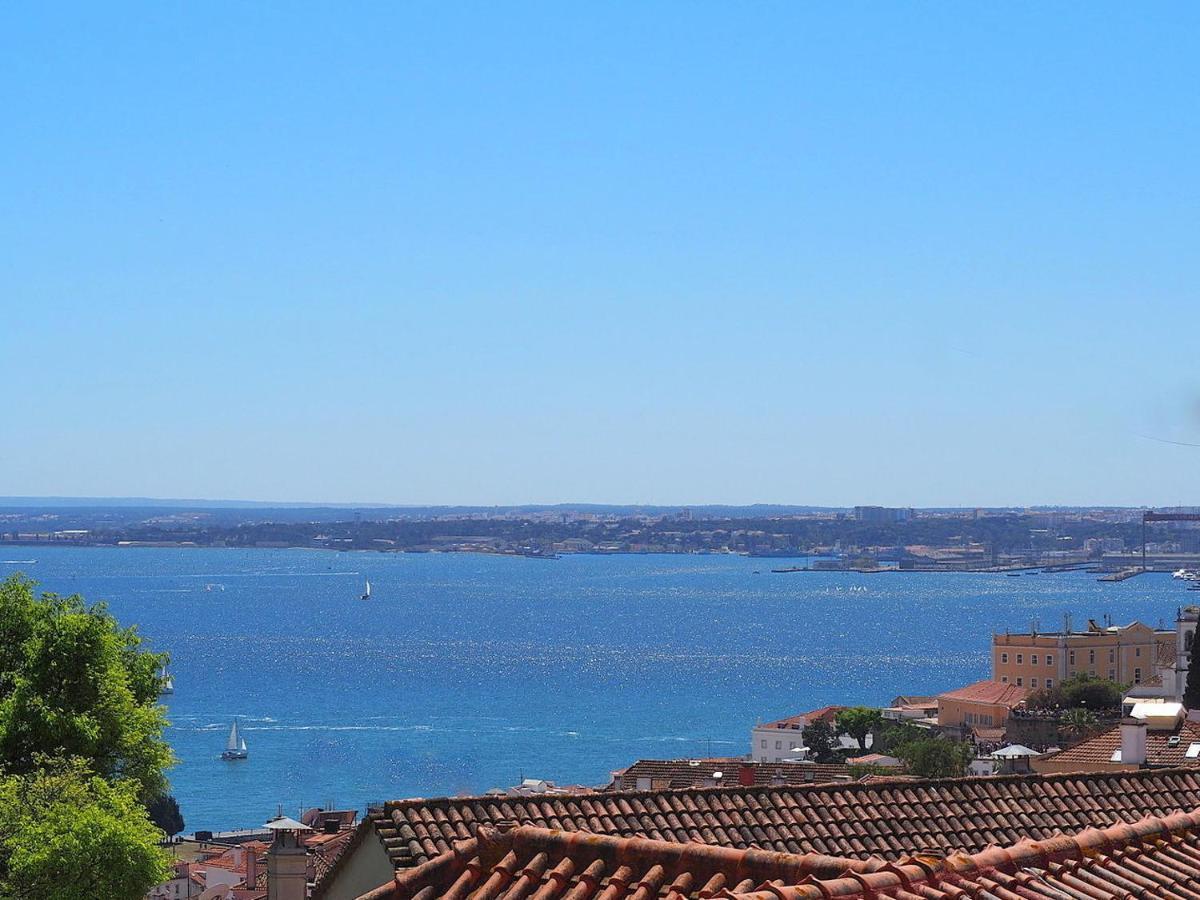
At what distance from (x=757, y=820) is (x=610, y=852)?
177 centimetres

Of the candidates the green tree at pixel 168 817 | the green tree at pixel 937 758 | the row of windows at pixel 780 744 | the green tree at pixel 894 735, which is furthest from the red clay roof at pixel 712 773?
the row of windows at pixel 780 744

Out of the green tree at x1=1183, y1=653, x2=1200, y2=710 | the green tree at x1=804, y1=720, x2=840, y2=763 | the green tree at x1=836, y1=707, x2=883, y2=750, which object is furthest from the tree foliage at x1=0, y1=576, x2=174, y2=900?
the green tree at x1=836, y1=707, x2=883, y2=750

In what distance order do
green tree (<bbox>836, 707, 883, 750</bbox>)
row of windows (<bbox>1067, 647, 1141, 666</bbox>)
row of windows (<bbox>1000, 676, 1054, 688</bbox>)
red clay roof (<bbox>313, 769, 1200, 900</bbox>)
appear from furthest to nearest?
1. row of windows (<bbox>1000, 676, 1054, 688</bbox>)
2. row of windows (<bbox>1067, 647, 1141, 666</bbox>)
3. green tree (<bbox>836, 707, 883, 750</bbox>)
4. red clay roof (<bbox>313, 769, 1200, 900</bbox>)

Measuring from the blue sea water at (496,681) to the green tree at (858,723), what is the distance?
22.4ft

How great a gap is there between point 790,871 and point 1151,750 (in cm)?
1830

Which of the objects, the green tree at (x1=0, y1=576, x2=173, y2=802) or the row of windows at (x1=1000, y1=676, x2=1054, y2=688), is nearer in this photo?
the green tree at (x1=0, y1=576, x2=173, y2=802)

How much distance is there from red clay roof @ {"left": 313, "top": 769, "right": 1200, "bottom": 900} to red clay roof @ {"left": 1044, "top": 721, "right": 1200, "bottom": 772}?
1048 cm

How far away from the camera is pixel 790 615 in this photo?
189m

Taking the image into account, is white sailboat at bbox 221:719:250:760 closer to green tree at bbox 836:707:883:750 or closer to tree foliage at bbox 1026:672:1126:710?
green tree at bbox 836:707:883:750

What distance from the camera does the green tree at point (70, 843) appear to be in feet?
53.9

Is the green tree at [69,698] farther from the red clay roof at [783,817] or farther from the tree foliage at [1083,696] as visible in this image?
the tree foliage at [1083,696]

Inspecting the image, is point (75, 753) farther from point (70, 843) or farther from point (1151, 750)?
point (1151, 750)

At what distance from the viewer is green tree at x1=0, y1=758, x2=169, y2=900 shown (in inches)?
647

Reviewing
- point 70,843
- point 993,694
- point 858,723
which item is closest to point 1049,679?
point 993,694
